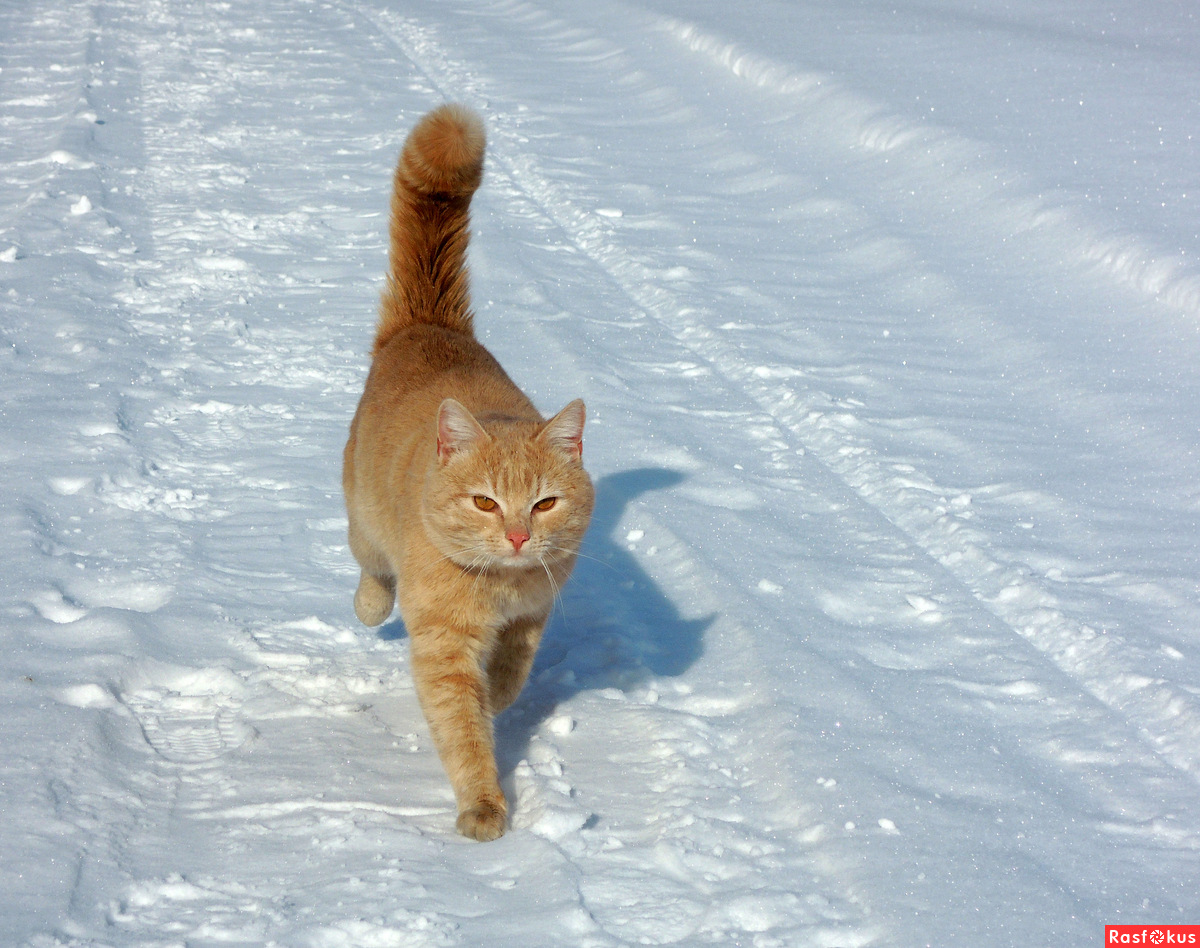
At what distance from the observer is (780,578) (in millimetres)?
3990

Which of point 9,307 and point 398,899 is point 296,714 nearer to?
point 398,899

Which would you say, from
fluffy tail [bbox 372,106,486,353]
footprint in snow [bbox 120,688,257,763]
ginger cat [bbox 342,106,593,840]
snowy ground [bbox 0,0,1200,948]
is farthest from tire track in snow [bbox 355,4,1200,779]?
footprint in snow [bbox 120,688,257,763]

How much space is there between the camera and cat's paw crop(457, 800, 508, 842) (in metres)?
2.76

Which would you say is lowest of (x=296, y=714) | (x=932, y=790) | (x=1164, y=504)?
(x=296, y=714)

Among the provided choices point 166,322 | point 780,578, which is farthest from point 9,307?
point 780,578

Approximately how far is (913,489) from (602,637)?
154 centimetres

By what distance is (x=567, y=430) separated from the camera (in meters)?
3.20

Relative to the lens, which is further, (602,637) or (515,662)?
(602,637)

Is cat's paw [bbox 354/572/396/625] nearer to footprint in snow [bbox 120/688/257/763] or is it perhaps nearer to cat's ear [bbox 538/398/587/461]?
footprint in snow [bbox 120/688/257/763]

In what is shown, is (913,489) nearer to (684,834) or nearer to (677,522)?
(677,522)

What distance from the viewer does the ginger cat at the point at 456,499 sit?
301 cm

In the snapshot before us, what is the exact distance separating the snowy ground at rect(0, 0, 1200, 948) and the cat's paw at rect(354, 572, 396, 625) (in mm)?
123

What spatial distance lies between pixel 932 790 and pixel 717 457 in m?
2.16

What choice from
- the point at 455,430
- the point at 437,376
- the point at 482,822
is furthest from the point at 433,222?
the point at 482,822
